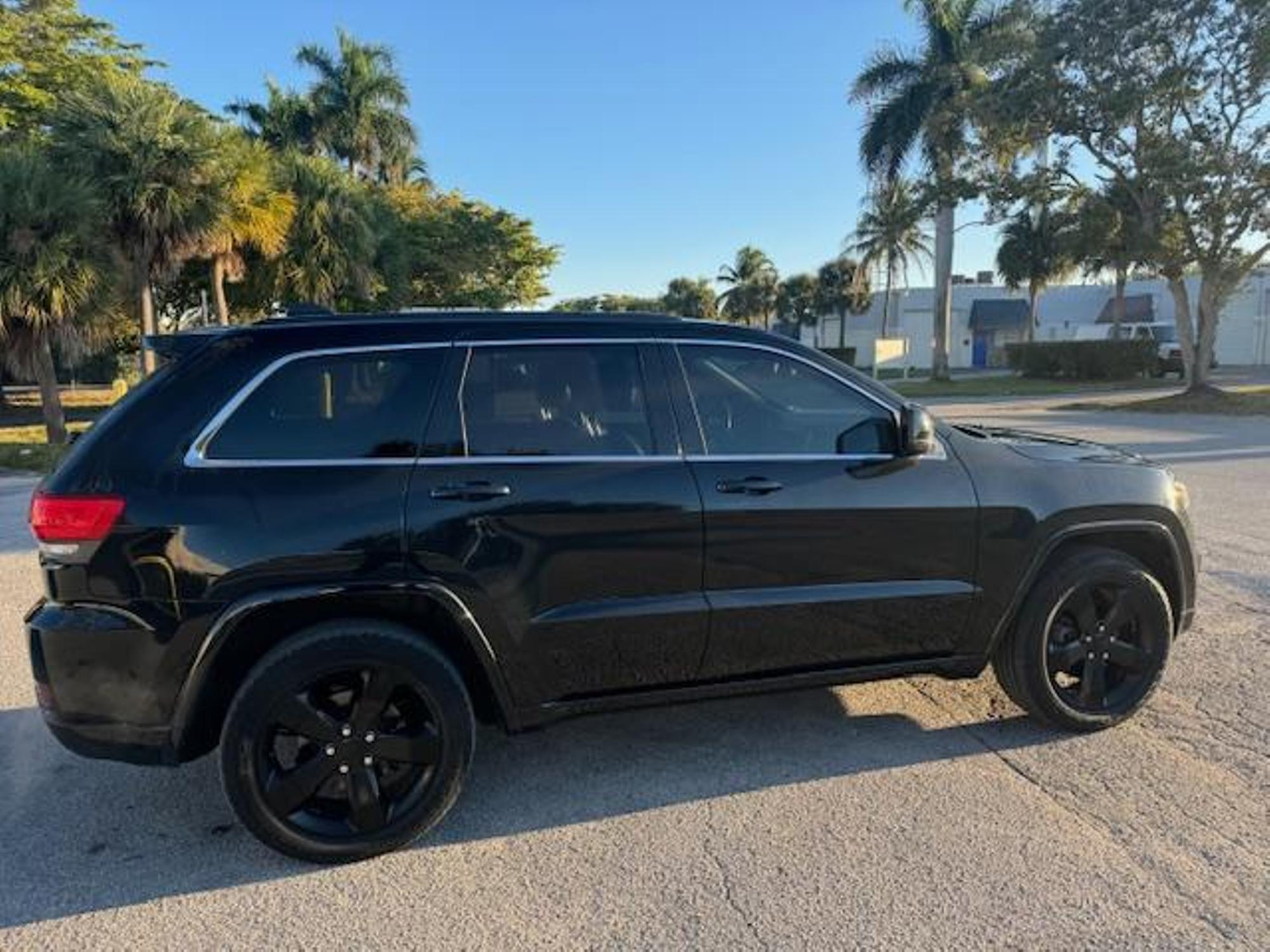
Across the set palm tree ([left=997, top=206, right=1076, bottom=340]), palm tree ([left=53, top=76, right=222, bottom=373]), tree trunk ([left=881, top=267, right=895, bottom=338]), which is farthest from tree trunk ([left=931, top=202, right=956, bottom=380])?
palm tree ([left=53, top=76, right=222, bottom=373])

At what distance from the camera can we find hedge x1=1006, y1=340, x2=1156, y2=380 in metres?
Answer: 35.6

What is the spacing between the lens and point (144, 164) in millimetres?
15602

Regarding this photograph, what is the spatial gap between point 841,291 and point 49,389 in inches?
1987

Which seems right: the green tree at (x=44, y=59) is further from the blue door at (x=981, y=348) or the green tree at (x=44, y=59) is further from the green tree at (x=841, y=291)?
the blue door at (x=981, y=348)

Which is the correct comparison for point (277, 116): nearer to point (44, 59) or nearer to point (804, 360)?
point (44, 59)

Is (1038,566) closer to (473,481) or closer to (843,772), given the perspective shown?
(843,772)

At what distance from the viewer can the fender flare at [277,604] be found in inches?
114

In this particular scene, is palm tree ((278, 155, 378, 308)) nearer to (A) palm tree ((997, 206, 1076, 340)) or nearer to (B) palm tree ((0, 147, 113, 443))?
(B) palm tree ((0, 147, 113, 443))

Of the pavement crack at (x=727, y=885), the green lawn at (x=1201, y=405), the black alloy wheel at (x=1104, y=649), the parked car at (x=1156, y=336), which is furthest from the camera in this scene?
the parked car at (x=1156, y=336)

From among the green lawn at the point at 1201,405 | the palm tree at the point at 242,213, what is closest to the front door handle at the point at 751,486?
the palm tree at the point at 242,213

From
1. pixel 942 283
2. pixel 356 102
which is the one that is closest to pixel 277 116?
pixel 356 102

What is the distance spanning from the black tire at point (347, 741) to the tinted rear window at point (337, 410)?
610 mm

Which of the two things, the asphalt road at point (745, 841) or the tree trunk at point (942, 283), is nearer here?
the asphalt road at point (745, 841)

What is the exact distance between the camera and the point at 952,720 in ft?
13.4
